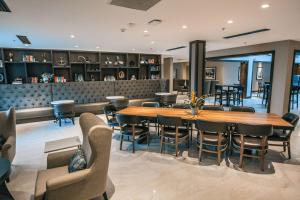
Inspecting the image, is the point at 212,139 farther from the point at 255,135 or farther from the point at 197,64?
the point at 197,64

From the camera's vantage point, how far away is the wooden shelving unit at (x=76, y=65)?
6.66 meters

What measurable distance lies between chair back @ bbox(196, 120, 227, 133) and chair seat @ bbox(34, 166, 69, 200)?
2.15 m

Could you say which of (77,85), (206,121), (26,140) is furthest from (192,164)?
(77,85)

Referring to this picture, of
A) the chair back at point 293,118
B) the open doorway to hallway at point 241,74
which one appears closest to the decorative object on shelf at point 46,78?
the chair back at point 293,118

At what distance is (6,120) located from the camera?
3082mm

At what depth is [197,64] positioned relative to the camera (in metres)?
5.87

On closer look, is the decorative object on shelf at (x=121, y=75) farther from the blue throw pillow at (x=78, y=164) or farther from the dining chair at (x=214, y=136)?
the blue throw pillow at (x=78, y=164)

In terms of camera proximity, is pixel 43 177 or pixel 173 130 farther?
pixel 173 130

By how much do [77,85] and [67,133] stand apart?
244 centimetres

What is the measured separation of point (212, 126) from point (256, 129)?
648 millimetres

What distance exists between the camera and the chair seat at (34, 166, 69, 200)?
1783 mm

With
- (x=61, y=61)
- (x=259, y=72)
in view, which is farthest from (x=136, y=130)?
(x=259, y=72)

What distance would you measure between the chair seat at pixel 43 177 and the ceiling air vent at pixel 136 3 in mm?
2461

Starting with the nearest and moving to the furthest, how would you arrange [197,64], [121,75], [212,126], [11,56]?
[212,126], [197,64], [11,56], [121,75]
